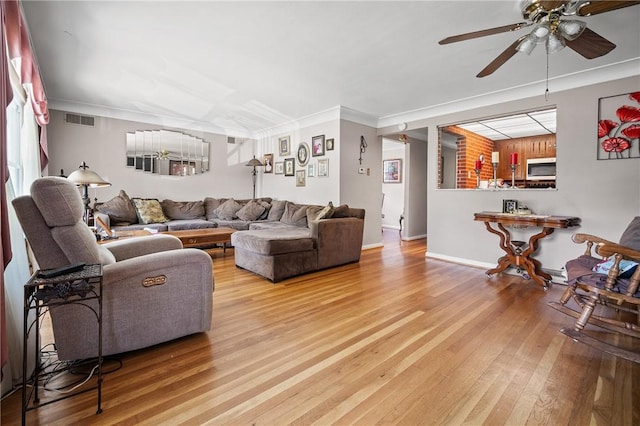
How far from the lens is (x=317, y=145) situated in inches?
210

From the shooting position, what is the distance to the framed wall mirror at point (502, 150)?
5.29m

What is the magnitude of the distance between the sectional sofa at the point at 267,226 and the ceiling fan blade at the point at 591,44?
2782mm

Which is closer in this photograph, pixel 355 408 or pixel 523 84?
pixel 355 408

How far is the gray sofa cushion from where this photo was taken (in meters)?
3.28

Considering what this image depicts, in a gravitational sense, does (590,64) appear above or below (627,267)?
above

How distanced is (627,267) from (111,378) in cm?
333

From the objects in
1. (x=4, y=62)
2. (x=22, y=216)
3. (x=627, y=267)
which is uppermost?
(x=4, y=62)

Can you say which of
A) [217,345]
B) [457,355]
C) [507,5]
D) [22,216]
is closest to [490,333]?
[457,355]

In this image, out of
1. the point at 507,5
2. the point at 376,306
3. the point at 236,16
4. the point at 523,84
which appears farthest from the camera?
the point at 523,84

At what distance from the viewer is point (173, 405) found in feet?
4.51

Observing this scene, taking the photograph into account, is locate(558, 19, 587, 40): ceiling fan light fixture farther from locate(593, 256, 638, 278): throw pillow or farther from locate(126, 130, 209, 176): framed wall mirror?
locate(126, 130, 209, 176): framed wall mirror

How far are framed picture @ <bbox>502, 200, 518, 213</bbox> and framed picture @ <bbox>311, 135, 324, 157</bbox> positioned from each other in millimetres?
2939

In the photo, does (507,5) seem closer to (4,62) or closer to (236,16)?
(236,16)

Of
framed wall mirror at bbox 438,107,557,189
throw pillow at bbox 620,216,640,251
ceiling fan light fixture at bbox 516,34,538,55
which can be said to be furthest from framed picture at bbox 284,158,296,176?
throw pillow at bbox 620,216,640,251
